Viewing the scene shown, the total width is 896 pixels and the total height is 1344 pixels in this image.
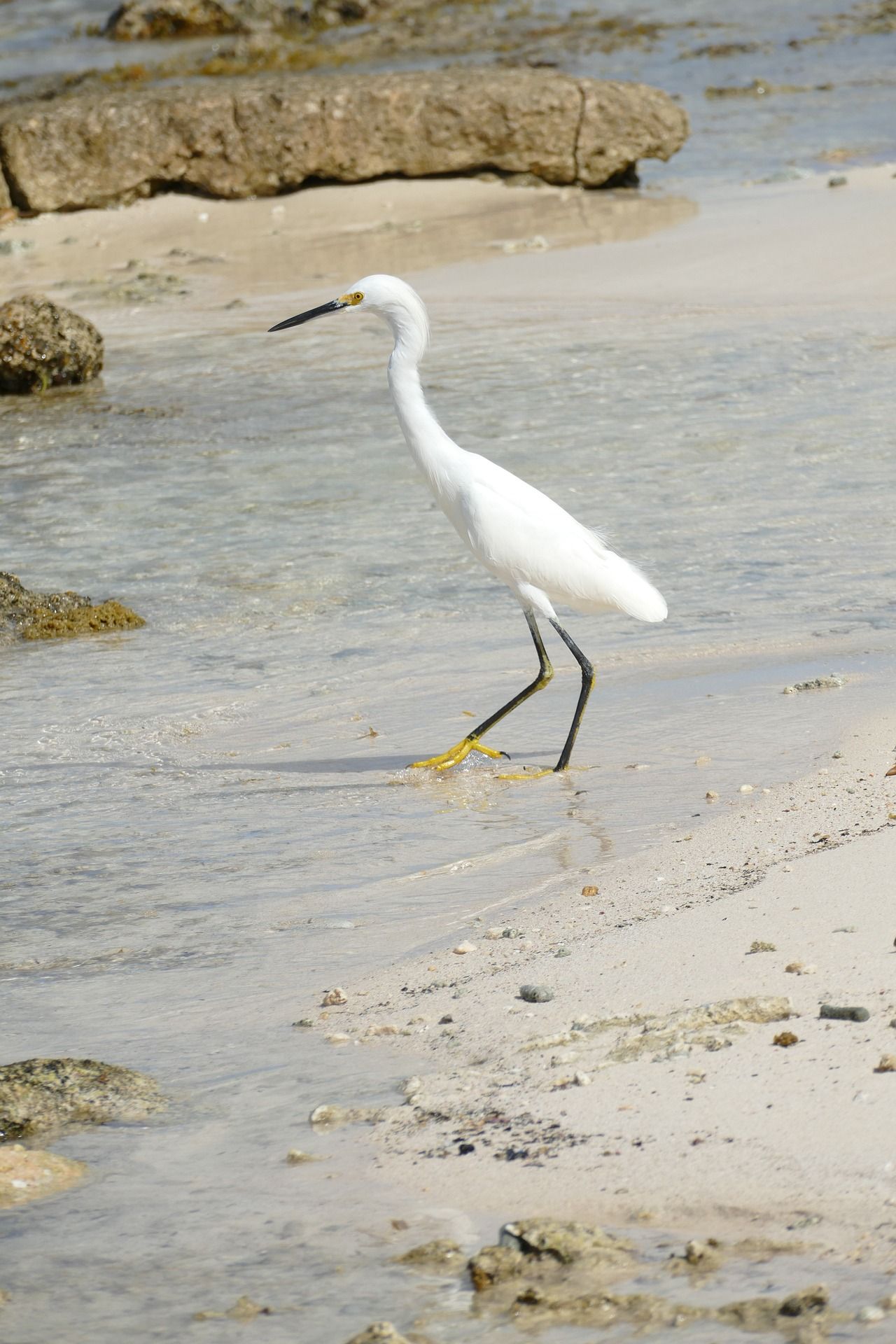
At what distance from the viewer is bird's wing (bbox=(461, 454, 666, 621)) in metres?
5.05

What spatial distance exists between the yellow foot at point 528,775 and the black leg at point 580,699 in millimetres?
35

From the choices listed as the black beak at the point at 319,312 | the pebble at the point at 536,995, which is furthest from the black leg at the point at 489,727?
the pebble at the point at 536,995

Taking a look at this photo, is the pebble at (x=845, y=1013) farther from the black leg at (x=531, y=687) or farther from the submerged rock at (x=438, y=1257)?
the black leg at (x=531, y=687)

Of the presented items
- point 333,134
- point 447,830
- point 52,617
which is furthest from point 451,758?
point 333,134

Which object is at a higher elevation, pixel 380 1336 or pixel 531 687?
pixel 380 1336

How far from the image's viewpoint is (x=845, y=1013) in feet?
9.36

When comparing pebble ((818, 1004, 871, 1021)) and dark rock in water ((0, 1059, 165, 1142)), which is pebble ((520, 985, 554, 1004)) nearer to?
pebble ((818, 1004, 871, 1021))

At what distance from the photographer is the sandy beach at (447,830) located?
8.48 feet

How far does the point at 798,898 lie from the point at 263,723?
2.46m

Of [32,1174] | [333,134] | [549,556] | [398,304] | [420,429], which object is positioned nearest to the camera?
[32,1174]

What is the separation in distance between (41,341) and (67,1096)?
8304 millimetres

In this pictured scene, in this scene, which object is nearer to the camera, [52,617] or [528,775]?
[528,775]

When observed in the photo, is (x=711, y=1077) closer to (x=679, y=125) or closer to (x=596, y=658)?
(x=596, y=658)

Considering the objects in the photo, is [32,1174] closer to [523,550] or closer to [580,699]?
[580,699]
